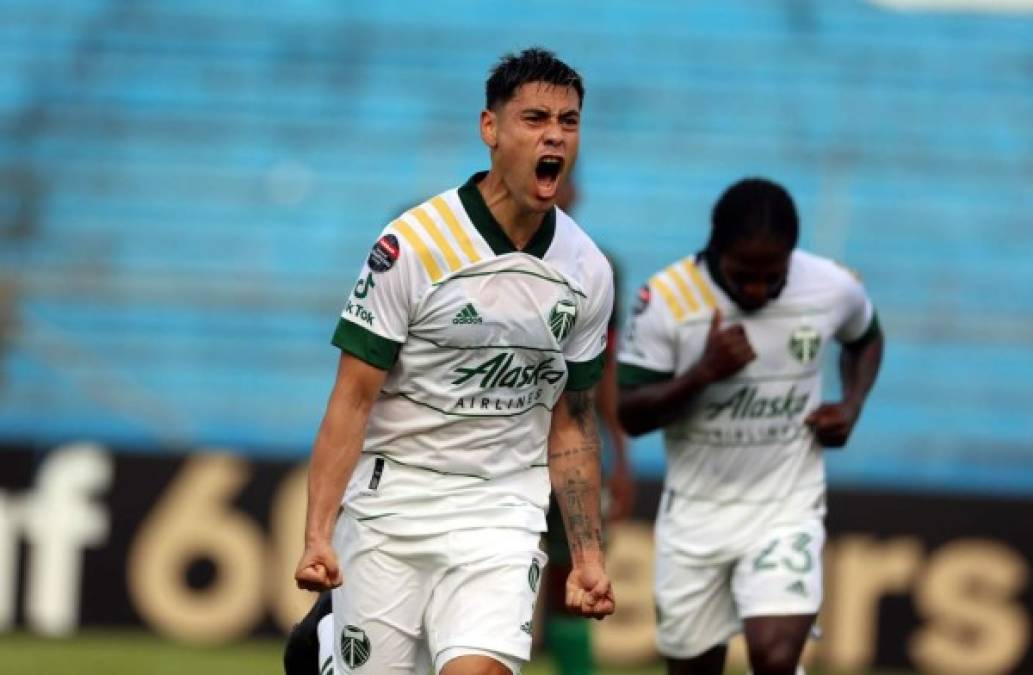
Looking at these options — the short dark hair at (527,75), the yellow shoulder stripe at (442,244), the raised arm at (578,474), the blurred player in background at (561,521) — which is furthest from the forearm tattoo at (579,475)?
the blurred player in background at (561,521)

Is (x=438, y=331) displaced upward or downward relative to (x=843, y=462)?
upward

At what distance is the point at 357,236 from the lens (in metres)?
13.2

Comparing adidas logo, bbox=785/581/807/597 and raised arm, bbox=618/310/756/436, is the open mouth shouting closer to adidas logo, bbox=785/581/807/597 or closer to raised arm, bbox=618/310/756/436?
raised arm, bbox=618/310/756/436

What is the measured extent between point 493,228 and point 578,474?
2.49ft

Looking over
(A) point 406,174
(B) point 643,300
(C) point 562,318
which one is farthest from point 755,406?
(A) point 406,174

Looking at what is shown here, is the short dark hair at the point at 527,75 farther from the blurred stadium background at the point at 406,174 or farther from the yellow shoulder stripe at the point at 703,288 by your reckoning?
the blurred stadium background at the point at 406,174

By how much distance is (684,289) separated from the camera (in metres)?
7.10

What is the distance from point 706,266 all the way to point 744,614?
1.21 meters

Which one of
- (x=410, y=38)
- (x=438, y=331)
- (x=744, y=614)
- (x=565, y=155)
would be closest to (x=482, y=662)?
(x=438, y=331)

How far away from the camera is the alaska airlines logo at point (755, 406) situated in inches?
279

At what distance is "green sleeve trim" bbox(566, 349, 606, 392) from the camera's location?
5562mm

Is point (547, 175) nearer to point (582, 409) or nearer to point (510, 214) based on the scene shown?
point (510, 214)

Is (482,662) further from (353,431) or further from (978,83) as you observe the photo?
(978,83)

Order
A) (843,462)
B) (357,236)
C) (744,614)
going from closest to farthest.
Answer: (744,614), (843,462), (357,236)
